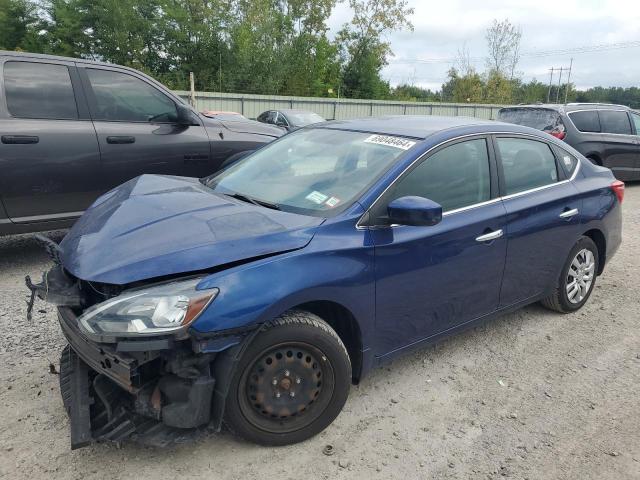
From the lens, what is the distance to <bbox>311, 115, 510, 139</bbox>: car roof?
3.41m

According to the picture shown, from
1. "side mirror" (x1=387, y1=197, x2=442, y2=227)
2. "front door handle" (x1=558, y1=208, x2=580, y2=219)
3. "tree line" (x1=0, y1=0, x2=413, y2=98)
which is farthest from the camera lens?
"tree line" (x1=0, y1=0, x2=413, y2=98)

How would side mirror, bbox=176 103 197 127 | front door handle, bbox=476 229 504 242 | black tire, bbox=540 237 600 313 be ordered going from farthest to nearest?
side mirror, bbox=176 103 197 127
black tire, bbox=540 237 600 313
front door handle, bbox=476 229 504 242

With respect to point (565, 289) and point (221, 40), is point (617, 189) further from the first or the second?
point (221, 40)

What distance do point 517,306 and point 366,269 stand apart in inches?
66.0

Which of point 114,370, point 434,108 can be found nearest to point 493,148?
point 114,370

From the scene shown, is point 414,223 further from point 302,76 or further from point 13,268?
point 302,76

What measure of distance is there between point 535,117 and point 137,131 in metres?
7.83

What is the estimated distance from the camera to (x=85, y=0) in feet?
99.2

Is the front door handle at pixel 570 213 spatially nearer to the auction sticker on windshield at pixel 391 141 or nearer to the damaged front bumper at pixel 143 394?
the auction sticker on windshield at pixel 391 141

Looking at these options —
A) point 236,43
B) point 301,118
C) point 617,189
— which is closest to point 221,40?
point 236,43

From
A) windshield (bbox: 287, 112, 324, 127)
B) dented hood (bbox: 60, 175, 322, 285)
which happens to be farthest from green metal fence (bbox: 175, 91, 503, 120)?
dented hood (bbox: 60, 175, 322, 285)

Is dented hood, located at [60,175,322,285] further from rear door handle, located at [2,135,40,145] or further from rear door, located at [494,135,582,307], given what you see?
rear door handle, located at [2,135,40,145]

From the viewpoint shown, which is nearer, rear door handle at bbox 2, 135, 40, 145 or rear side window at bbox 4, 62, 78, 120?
rear door handle at bbox 2, 135, 40, 145

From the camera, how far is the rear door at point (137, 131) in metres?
5.05
